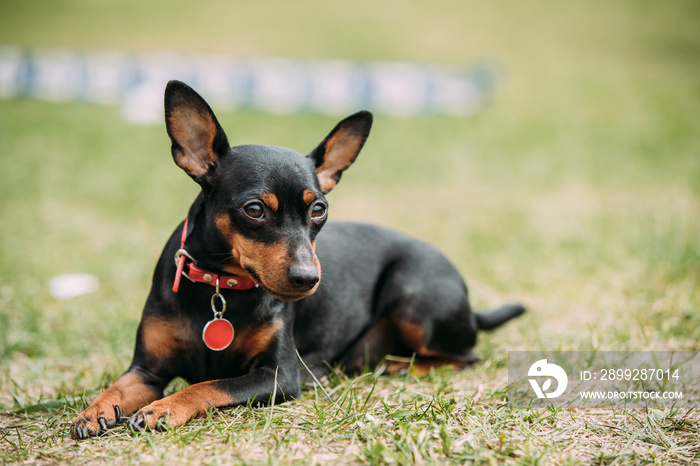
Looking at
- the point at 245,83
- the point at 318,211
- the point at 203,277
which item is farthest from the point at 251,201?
the point at 245,83

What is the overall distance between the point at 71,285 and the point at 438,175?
6856 millimetres

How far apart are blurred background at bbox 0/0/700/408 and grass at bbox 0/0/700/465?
0.04m

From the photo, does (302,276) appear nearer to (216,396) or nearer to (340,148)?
(216,396)

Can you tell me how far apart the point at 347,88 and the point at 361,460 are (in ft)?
47.4

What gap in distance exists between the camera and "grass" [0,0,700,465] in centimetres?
290

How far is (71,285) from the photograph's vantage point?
5941 millimetres

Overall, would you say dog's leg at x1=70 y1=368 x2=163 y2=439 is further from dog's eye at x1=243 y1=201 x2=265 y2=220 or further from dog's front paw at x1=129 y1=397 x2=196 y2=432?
dog's eye at x1=243 y1=201 x2=265 y2=220

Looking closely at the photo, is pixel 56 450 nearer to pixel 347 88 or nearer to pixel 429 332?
pixel 429 332

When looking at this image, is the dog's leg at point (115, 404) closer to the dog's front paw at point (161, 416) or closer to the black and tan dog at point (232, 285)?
the black and tan dog at point (232, 285)

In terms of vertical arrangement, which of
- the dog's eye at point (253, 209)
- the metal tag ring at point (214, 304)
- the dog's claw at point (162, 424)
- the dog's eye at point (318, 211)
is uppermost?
the dog's eye at point (253, 209)

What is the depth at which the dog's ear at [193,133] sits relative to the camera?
10.4 feet

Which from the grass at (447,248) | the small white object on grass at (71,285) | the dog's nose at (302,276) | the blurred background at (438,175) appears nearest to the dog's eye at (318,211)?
the dog's nose at (302,276)

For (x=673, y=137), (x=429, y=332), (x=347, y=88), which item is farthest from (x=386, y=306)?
(x=347, y=88)

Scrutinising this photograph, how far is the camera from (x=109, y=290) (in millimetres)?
6047
